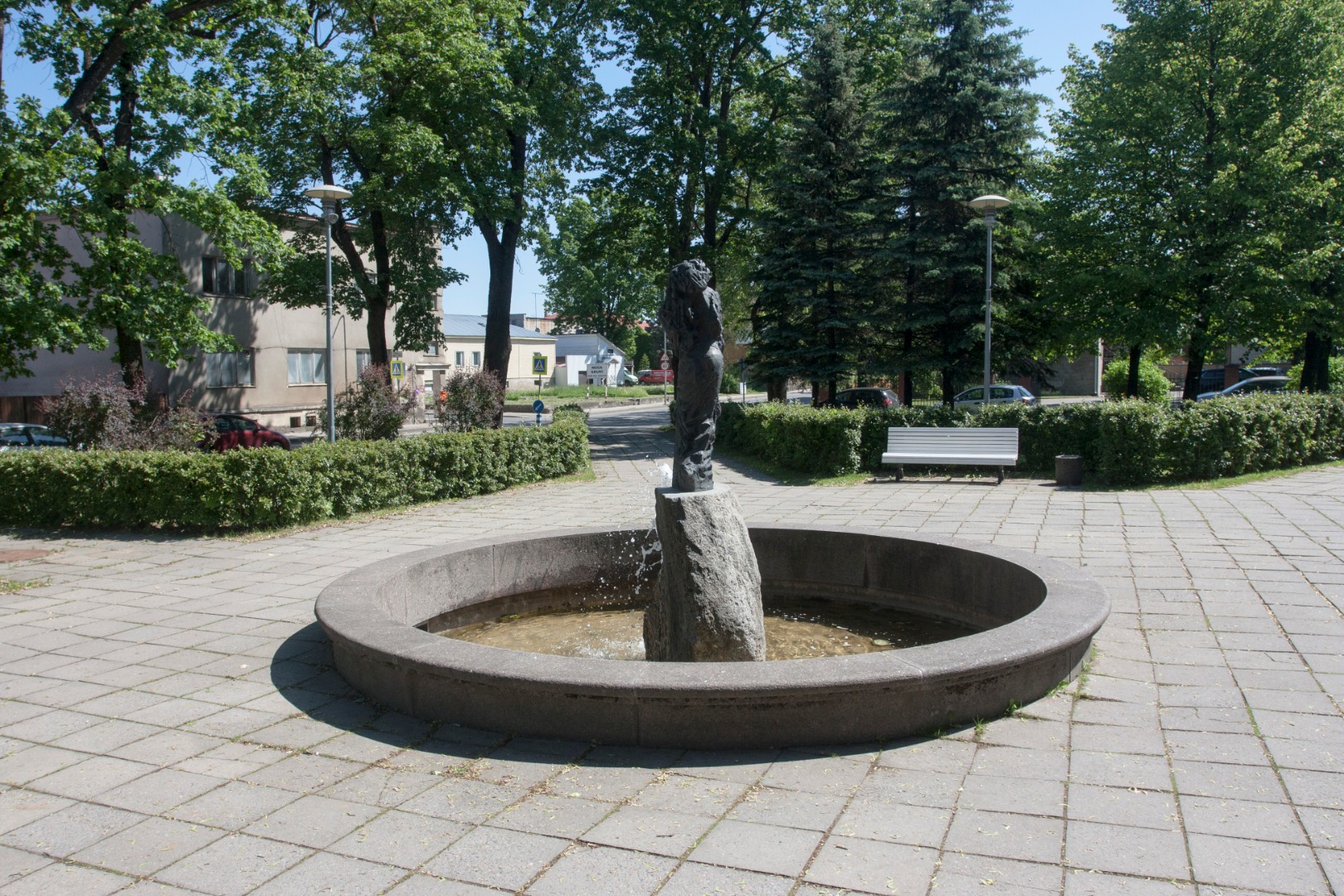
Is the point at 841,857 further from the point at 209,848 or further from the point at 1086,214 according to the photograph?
the point at 1086,214

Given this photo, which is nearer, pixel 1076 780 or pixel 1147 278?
pixel 1076 780

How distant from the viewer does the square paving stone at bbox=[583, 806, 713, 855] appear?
3.43 meters

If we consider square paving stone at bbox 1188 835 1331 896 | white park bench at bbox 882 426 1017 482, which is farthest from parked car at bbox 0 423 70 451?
square paving stone at bbox 1188 835 1331 896

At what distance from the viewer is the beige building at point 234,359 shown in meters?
28.0

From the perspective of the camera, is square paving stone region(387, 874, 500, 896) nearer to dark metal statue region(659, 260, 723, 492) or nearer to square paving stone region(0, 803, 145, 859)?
square paving stone region(0, 803, 145, 859)

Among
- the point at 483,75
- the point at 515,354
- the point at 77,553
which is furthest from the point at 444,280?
the point at 515,354

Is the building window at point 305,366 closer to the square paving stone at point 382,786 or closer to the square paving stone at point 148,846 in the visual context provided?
the square paving stone at point 382,786

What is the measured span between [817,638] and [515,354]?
62766 millimetres

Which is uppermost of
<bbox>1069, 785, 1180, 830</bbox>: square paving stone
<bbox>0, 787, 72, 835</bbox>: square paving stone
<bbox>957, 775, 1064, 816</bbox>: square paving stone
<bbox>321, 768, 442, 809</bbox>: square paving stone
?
<bbox>1069, 785, 1180, 830</bbox>: square paving stone

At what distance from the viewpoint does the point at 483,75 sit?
22.5m

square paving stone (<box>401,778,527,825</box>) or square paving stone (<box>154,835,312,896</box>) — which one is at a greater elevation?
square paving stone (<box>401,778,527,825</box>)

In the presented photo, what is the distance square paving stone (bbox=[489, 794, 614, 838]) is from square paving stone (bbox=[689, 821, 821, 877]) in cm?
48

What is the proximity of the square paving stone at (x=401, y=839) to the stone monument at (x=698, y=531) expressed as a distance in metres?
2.34

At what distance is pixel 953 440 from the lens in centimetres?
1472
